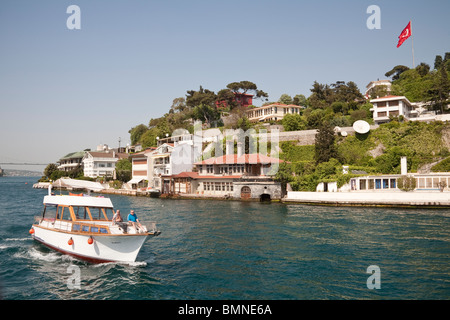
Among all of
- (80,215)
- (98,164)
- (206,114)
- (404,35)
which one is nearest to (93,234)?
(80,215)

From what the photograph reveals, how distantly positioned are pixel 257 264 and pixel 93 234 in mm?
9579

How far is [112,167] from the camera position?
102375 mm

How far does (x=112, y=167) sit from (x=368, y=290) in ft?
317

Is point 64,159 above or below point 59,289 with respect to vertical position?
above

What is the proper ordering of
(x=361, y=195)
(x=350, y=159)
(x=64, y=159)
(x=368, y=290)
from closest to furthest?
(x=368, y=290) → (x=361, y=195) → (x=350, y=159) → (x=64, y=159)

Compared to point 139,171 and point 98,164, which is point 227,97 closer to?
point 139,171

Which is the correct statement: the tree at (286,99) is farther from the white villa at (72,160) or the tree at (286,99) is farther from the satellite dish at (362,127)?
the white villa at (72,160)

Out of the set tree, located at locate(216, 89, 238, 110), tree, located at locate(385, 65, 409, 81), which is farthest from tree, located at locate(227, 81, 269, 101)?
tree, located at locate(385, 65, 409, 81)

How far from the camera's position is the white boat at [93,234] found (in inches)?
741

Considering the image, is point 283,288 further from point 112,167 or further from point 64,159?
point 64,159

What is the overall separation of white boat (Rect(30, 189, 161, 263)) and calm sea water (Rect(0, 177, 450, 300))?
0.65 m

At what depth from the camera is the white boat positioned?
18.8 m
